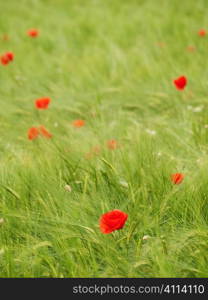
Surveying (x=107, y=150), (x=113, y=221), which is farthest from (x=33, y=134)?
(x=113, y=221)

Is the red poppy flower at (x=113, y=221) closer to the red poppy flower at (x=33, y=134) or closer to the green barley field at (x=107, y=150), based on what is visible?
the green barley field at (x=107, y=150)

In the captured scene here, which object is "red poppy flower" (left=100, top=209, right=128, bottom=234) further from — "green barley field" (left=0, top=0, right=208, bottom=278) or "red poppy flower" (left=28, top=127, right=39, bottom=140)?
"red poppy flower" (left=28, top=127, right=39, bottom=140)

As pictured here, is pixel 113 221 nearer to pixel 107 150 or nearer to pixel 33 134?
pixel 107 150

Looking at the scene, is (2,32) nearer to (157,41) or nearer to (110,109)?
(157,41)

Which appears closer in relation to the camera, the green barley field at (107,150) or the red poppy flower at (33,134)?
the green barley field at (107,150)

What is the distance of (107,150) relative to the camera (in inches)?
72.4

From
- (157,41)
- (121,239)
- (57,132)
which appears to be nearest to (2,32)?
(157,41)

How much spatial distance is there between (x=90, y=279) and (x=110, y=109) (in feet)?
4.73

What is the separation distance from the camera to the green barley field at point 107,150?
147cm

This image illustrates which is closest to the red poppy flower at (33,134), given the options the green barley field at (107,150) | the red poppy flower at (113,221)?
the green barley field at (107,150)

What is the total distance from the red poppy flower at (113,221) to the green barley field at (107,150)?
8cm

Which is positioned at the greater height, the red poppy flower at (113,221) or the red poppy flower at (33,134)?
the red poppy flower at (33,134)

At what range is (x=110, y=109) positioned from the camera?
271 cm

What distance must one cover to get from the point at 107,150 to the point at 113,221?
50 centimetres
